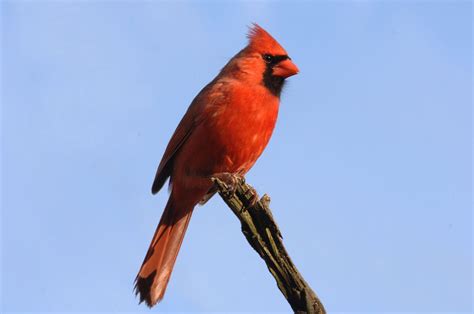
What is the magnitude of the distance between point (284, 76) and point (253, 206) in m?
1.44

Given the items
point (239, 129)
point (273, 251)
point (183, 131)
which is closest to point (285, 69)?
point (239, 129)

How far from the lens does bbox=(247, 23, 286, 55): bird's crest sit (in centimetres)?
409

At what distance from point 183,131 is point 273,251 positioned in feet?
4.74

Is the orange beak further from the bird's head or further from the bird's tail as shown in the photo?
the bird's tail

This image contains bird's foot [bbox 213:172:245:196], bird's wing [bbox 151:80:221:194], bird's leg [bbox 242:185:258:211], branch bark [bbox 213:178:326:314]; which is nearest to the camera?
branch bark [bbox 213:178:326:314]

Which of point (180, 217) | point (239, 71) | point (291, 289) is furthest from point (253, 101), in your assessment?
point (291, 289)

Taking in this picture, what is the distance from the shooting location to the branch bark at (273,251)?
2555 millimetres

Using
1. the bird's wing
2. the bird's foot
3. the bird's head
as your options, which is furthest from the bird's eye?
the bird's foot

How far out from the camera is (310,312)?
2514 millimetres

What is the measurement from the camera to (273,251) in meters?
2.65

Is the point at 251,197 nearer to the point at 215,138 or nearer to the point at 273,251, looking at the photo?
the point at 273,251

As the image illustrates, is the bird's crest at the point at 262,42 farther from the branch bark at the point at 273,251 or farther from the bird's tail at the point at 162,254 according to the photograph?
the branch bark at the point at 273,251

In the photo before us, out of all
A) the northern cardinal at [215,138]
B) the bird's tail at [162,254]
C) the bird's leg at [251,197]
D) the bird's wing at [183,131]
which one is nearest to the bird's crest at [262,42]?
the northern cardinal at [215,138]

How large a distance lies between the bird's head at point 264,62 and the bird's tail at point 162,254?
2.82 ft
